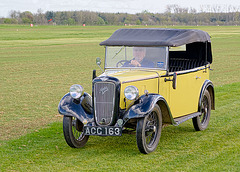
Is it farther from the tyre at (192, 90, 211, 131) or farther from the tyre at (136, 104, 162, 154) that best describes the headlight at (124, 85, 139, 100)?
the tyre at (192, 90, 211, 131)

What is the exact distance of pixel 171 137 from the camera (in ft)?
25.5

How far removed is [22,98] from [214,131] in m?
6.30

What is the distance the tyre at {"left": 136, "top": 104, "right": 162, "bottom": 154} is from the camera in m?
6.38

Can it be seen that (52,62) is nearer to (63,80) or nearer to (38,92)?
(63,80)

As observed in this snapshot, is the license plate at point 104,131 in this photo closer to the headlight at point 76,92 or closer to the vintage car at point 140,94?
the vintage car at point 140,94

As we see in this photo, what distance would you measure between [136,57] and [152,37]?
18.7 inches

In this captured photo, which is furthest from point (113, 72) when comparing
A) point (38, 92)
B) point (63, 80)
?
point (63, 80)

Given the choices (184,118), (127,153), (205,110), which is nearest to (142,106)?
(127,153)

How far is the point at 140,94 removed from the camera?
6871 mm

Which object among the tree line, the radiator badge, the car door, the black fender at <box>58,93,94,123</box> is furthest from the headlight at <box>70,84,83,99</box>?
the tree line

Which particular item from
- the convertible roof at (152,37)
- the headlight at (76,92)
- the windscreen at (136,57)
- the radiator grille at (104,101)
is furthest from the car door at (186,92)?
the headlight at (76,92)

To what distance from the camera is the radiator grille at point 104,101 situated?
6.52m

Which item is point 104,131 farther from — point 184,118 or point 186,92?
point 186,92

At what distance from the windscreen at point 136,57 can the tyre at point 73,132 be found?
4.77ft
